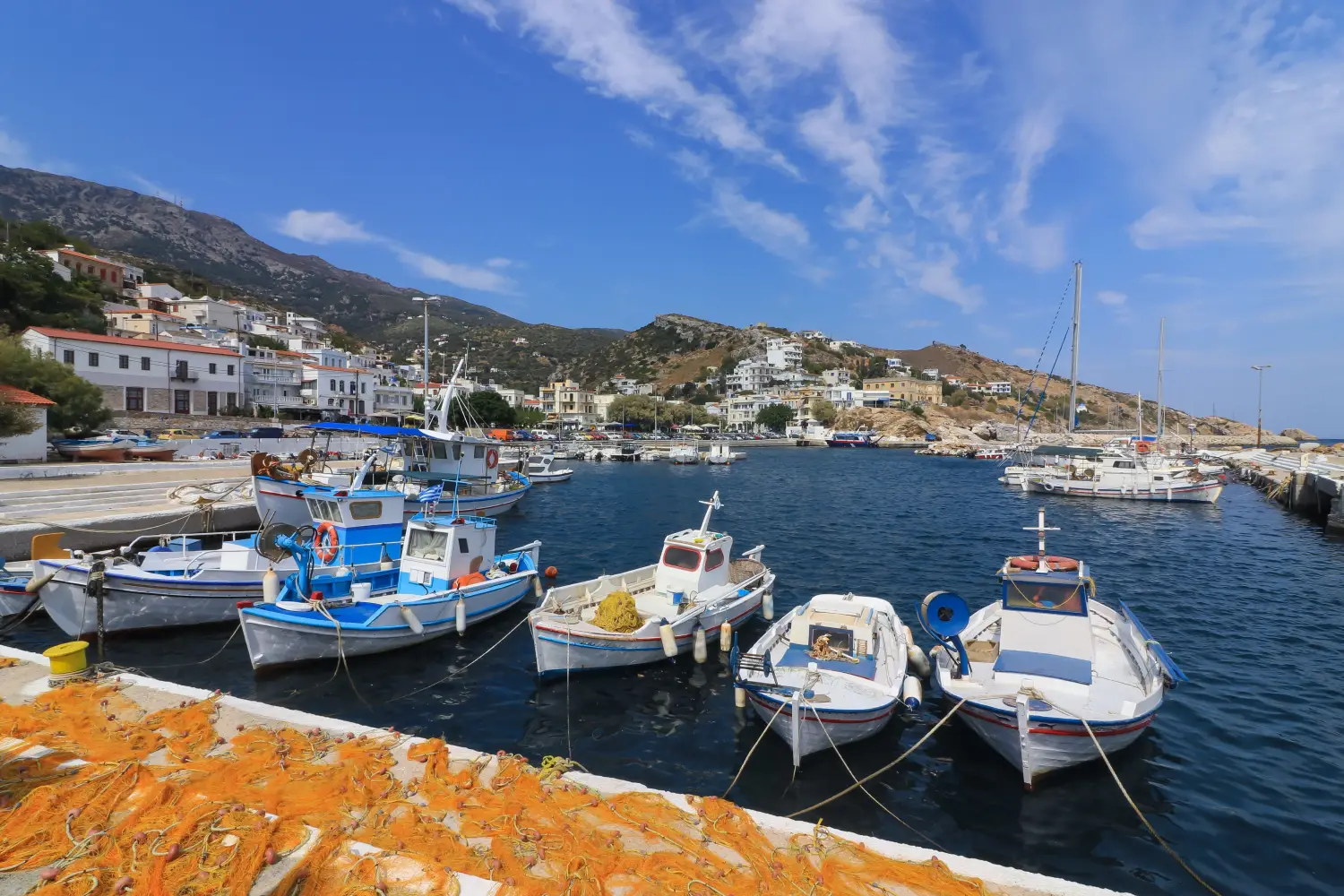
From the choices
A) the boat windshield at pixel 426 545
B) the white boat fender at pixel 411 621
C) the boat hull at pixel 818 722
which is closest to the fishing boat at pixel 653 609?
the white boat fender at pixel 411 621

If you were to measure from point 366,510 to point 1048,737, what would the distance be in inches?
607

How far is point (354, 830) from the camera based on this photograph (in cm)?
582

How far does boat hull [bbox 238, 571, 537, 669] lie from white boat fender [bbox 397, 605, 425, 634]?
75 millimetres

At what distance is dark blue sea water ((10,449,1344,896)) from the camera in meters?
8.48

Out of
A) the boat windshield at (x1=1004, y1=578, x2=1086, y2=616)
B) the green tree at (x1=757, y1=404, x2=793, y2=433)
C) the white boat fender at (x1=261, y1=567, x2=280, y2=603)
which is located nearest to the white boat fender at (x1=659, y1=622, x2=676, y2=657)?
the boat windshield at (x1=1004, y1=578, x2=1086, y2=616)

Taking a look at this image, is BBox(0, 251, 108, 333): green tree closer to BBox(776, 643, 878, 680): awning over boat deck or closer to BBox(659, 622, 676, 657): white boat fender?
BBox(659, 622, 676, 657): white boat fender

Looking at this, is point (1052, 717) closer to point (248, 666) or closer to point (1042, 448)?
point (248, 666)

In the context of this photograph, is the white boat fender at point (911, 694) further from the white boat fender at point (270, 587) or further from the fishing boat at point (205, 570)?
the white boat fender at point (270, 587)

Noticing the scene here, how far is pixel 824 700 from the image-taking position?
9938 mm

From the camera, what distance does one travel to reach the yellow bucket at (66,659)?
29.7 ft

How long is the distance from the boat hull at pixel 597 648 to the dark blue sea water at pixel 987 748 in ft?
1.25

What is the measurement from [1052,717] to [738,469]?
62.4 metres

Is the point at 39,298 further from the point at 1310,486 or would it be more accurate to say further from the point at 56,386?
the point at 1310,486

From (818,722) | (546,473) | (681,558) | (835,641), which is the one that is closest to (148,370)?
(546,473)
